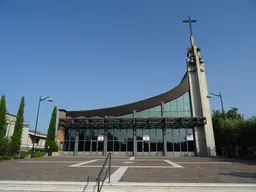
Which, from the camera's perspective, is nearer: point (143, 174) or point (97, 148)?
point (143, 174)

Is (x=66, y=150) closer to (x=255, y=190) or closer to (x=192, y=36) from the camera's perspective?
Answer: (x=255, y=190)

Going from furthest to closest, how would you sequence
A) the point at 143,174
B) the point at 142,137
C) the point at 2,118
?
the point at 142,137, the point at 2,118, the point at 143,174

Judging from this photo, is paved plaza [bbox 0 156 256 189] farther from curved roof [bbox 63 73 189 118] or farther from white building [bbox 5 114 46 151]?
curved roof [bbox 63 73 189 118]

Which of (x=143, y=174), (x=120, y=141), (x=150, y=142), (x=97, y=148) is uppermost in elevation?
(x=120, y=141)

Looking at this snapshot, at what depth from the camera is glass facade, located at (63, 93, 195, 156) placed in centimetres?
2739

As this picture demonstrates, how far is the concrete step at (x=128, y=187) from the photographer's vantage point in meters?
5.64

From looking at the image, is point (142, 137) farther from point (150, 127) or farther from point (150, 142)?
point (150, 127)

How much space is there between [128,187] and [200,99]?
1054 inches

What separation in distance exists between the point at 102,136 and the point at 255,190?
2522 cm

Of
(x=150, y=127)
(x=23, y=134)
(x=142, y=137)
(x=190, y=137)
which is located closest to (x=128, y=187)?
(x=142, y=137)

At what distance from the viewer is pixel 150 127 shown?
93.7ft

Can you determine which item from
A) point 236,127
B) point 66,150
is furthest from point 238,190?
point 66,150

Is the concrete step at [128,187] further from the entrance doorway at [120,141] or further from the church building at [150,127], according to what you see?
the entrance doorway at [120,141]

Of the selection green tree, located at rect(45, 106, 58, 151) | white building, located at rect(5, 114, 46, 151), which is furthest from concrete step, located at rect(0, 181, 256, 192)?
green tree, located at rect(45, 106, 58, 151)
